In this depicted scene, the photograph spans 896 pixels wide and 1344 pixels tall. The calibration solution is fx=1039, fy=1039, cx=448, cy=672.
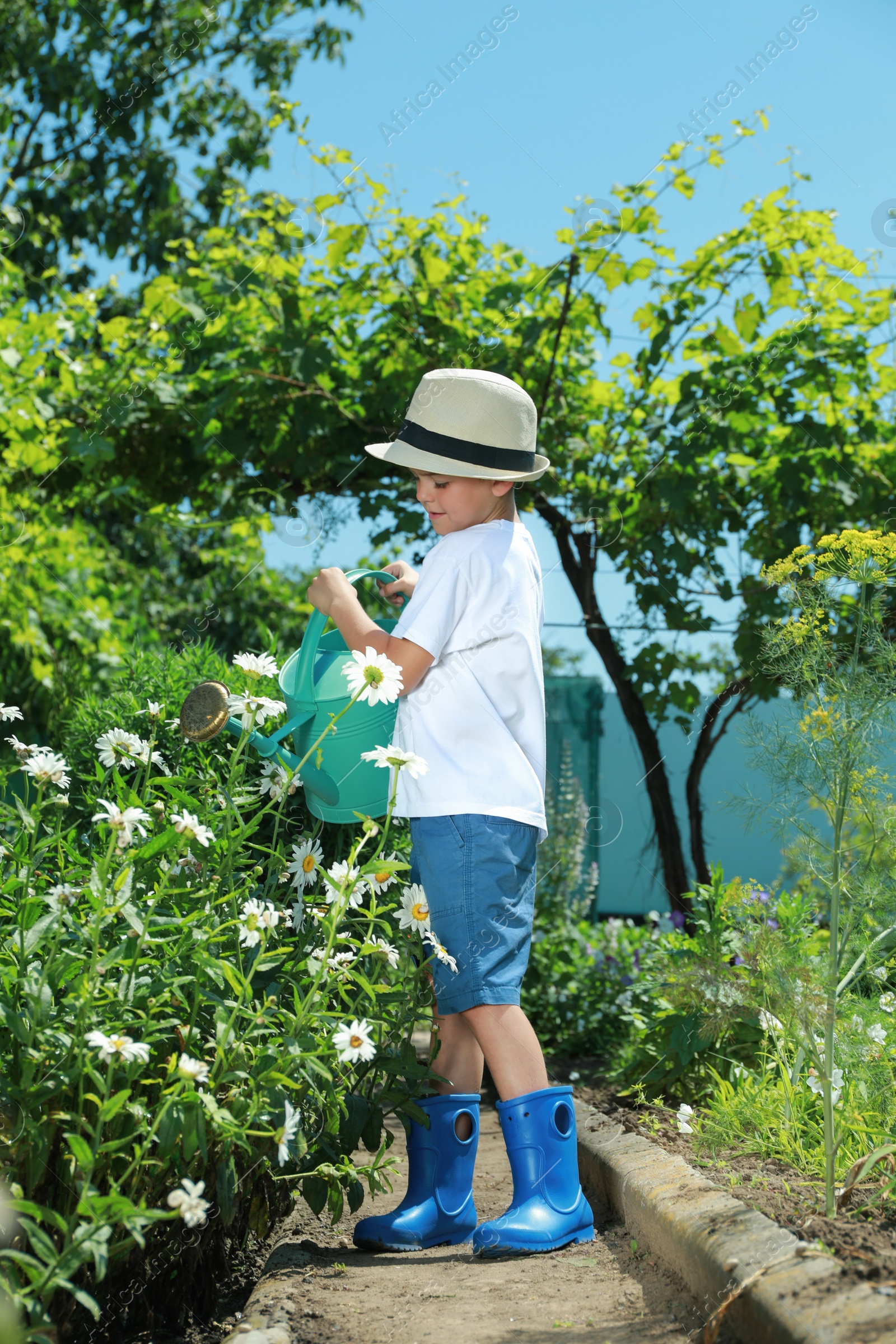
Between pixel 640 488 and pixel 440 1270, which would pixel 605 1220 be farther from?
pixel 640 488

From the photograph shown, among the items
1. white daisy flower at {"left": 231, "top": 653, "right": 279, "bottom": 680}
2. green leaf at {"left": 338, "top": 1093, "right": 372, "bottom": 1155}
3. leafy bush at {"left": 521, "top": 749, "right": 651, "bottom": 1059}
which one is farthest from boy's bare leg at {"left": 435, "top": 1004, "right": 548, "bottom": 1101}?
leafy bush at {"left": 521, "top": 749, "right": 651, "bottom": 1059}

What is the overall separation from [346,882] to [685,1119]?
126 cm

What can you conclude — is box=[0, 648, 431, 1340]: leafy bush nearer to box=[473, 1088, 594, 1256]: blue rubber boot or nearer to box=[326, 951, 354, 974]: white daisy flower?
box=[326, 951, 354, 974]: white daisy flower

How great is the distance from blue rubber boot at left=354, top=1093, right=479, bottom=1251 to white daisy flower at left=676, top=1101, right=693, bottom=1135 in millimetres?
566

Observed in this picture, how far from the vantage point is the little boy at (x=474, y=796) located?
6.12ft

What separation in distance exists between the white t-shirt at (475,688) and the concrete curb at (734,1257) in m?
0.65

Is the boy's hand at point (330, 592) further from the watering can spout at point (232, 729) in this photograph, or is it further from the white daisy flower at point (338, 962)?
the white daisy flower at point (338, 962)

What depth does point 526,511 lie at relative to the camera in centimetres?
397

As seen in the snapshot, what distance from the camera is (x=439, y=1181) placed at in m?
1.93

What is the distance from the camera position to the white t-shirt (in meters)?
1.93

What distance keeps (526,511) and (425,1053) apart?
200 cm

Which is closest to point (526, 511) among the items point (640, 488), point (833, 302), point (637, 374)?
point (640, 488)

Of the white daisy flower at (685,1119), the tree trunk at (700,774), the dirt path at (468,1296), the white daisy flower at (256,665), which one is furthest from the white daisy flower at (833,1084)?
the tree trunk at (700,774)

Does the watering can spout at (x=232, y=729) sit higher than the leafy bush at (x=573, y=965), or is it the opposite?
the watering can spout at (x=232, y=729)
